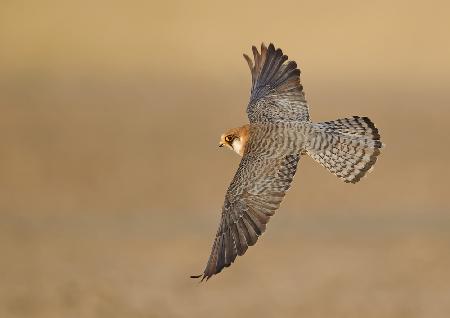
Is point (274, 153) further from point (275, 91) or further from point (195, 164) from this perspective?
point (195, 164)

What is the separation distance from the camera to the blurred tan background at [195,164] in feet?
49.4

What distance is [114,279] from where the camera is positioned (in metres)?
15.2

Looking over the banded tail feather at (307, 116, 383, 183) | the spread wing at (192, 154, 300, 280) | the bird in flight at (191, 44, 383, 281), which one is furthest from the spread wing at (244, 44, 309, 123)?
the spread wing at (192, 154, 300, 280)

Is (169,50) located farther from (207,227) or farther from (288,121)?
(288,121)

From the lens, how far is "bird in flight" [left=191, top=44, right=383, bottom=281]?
10328mm

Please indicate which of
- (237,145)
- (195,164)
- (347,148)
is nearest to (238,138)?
(237,145)

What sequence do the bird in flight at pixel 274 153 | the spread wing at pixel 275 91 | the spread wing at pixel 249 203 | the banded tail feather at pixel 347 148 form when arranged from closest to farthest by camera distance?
the spread wing at pixel 249 203 → the bird in flight at pixel 274 153 → the banded tail feather at pixel 347 148 → the spread wing at pixel 275 91

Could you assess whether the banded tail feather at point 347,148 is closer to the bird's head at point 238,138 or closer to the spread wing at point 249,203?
the spread wing at point 249,203

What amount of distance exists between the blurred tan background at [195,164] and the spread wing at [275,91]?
3.12 m

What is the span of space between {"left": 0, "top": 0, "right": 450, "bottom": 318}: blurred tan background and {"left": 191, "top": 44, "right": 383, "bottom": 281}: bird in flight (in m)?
3.29

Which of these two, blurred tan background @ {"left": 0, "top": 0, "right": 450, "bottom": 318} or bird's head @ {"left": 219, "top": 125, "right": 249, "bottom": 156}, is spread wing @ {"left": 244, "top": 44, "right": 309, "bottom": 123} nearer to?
bird's head @ {"left": 219, "top": 125, "right": 249, "bottom": 156}

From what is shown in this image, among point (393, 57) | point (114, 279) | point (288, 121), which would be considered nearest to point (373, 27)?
point (393, 57)

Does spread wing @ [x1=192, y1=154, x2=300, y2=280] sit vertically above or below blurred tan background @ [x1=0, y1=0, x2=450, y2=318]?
above

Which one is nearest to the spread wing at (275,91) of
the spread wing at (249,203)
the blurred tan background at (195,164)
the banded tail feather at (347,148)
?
the banded tail feather at (347,148)
